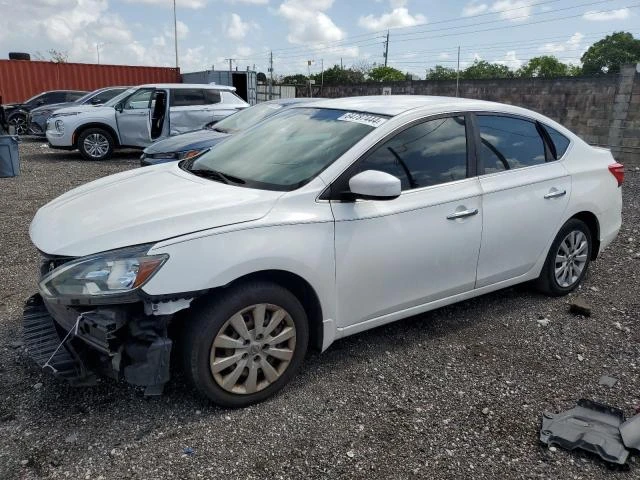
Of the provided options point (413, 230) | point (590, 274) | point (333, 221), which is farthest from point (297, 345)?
point (590, 274)

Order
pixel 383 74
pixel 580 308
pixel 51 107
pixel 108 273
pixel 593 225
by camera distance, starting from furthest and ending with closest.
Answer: pixel 383 74, pixel 51 107, pixel 593 225, pixel 580 308, pixel 108 273

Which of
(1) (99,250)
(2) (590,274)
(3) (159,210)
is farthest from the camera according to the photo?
(2) (590,274)

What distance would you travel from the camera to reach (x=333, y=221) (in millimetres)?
2955

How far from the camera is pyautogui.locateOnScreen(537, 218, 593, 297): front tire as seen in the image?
4297 millimetres

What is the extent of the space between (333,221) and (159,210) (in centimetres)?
93

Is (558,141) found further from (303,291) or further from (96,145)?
(96,145)

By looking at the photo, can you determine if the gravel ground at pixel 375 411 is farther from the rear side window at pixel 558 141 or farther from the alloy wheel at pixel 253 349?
the rear side window at pixel 558 141

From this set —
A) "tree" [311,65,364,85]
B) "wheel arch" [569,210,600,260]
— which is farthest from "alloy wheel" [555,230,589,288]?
"tree" [311,65,364,85]

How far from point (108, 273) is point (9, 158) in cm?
881

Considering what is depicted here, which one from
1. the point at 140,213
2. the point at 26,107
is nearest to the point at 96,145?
the point at 26,107

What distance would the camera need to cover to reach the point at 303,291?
3.00m

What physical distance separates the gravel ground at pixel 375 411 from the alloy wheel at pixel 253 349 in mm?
176

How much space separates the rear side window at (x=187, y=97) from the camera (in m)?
12.0

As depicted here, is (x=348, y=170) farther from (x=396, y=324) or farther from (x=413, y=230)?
(x=396, y=324)
